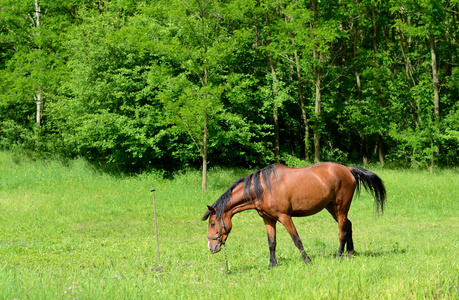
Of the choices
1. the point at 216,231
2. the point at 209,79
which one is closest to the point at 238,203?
the point at 216,231

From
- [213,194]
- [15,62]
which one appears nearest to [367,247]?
[213,194]

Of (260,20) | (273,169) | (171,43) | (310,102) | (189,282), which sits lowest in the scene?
(189,282)

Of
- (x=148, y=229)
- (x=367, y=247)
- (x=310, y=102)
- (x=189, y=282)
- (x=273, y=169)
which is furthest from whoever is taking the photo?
(x=310, y=102)

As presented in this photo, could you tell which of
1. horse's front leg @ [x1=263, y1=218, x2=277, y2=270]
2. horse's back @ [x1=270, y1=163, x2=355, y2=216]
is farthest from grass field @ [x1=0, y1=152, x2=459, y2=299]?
horse's back @ [x1=270, y1=163, x2=355, y2=216]

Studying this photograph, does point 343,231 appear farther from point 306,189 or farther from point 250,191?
point 250,191

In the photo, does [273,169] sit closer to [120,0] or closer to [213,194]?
[213,194]

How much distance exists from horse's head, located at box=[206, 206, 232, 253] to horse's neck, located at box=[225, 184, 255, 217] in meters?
0.19

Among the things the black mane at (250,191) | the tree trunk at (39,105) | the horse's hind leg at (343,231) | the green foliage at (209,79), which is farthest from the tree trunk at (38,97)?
the horse's hind leg at (343,231)

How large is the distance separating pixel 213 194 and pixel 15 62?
1516cm

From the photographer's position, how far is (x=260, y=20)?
80.9 feet

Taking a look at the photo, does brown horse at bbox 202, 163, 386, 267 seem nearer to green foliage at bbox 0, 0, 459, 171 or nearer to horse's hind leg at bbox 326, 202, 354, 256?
horse's hind leg at bbox 326, 202, 354, 256

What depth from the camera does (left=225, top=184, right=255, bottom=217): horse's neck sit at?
7.53 metres

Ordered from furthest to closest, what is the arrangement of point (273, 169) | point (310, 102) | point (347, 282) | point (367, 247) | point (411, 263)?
point (310, 102), point (367, 247), point (273, 169), point (411, 263), point (347, 282)

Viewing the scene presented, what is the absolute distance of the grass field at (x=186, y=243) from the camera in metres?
5.21
